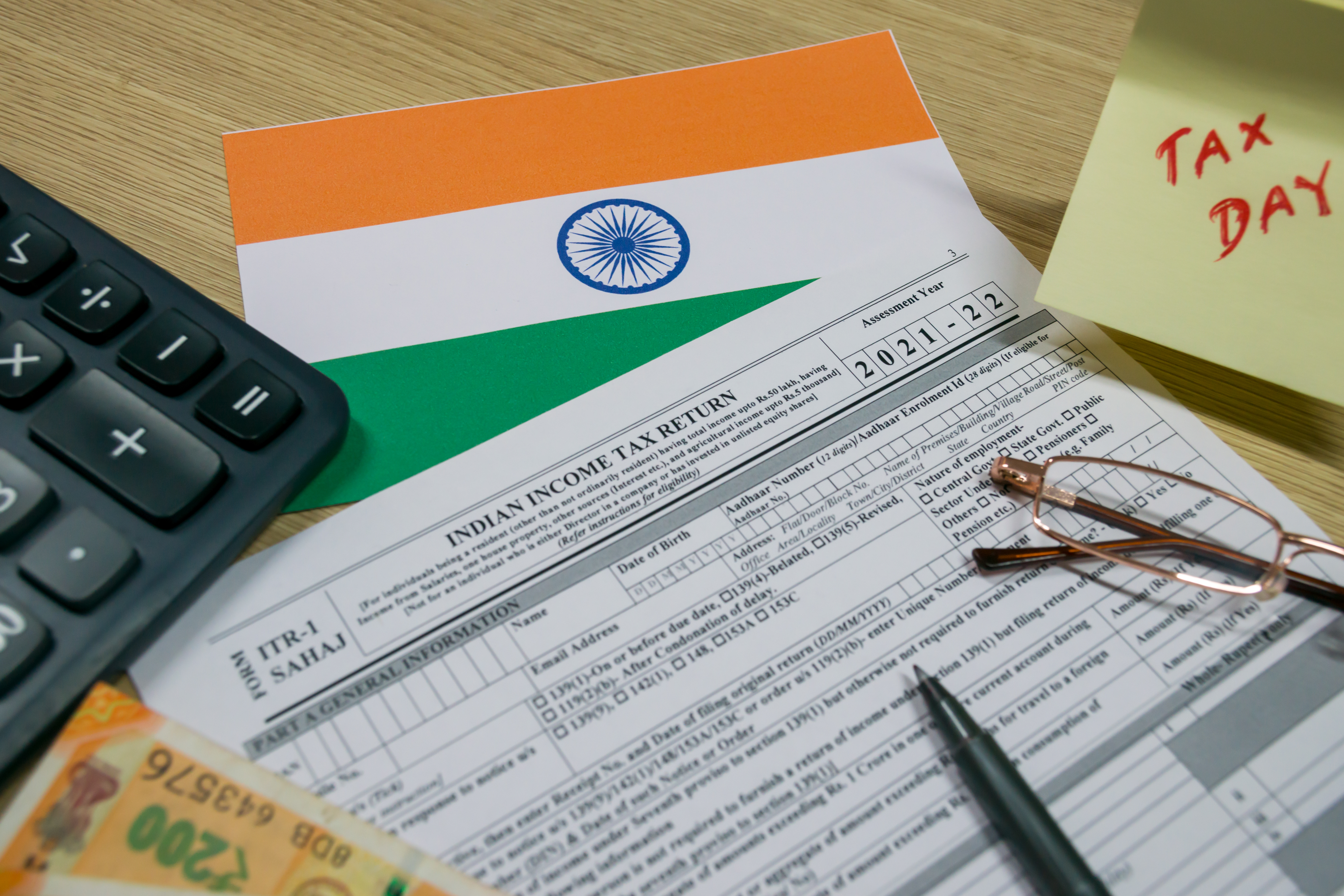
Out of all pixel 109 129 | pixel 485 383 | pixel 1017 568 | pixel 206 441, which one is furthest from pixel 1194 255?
pixel 109 129

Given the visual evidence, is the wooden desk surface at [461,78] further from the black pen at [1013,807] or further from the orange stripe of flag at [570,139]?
the black pen at [1013,807]

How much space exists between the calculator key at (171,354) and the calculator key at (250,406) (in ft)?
0.03

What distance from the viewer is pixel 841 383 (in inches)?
17.6

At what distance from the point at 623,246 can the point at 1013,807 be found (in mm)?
322

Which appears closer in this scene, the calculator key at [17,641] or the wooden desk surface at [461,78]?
the calculator key at [17,641]

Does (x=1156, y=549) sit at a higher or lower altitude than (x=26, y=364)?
lower

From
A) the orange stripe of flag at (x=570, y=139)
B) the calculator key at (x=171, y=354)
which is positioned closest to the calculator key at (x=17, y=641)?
the calculator key at (x=171, y=354)

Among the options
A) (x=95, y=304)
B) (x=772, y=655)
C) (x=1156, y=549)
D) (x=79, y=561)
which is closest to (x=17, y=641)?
(x=79, y=561)

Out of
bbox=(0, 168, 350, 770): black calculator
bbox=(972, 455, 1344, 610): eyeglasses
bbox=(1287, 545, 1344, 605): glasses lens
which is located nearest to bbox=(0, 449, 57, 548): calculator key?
bbox=(0, 168, 350, 770): black calculator

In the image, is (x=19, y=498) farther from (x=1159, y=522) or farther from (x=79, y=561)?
(x=1159, y=522)

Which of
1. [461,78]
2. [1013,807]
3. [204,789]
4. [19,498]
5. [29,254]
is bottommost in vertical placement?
[1013,807]

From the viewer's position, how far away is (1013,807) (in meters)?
0.33

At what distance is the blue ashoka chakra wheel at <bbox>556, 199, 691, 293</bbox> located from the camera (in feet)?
1.57

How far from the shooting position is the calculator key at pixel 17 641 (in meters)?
0.33
